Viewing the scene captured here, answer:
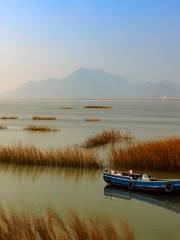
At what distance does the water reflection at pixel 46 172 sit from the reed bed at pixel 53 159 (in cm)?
29

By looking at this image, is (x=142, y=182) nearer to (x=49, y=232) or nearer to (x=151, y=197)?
(x=151, y=197)

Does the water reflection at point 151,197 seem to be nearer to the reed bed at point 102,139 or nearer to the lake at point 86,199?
the lake at point 86,199

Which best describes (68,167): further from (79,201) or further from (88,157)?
(79,201)

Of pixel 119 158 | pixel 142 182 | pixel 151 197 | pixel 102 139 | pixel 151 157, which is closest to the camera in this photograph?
pixel 151 197

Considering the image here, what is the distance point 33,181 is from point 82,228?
8.65 meters

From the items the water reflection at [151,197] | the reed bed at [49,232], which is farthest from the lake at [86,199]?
the reed bed at [49,232]

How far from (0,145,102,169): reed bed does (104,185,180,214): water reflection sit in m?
2.73

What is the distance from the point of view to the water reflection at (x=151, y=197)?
12359 millimetres

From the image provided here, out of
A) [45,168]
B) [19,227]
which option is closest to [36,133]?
[45,168]

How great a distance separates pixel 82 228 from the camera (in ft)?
24.3

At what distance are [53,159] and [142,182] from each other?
502 cm

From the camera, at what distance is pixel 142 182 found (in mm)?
13516

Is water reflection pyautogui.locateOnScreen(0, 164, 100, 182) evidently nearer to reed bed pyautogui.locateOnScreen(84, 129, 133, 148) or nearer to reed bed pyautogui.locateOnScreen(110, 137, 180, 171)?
reed bed pyautogui.locateOnScreen(110, 137, 180, 171)

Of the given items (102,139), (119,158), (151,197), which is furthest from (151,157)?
(102,139)
